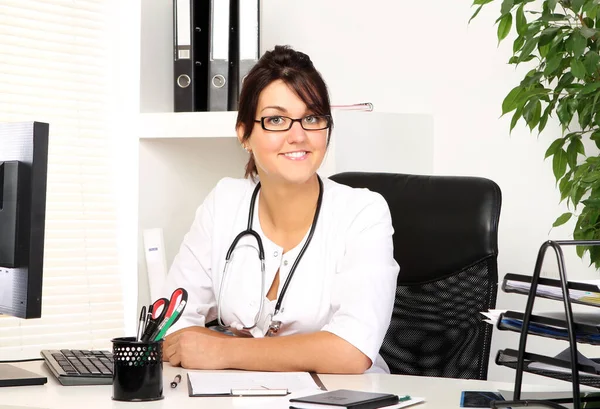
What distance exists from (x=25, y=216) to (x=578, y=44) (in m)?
1.26

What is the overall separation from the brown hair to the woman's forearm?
555 millimetres

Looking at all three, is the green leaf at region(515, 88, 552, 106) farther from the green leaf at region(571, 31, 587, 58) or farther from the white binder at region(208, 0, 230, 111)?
the white binder at region(208, 0, 230, 111)

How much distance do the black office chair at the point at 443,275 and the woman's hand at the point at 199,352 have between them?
501 millimetres

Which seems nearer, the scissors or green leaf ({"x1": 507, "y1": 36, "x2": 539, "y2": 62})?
the scissors

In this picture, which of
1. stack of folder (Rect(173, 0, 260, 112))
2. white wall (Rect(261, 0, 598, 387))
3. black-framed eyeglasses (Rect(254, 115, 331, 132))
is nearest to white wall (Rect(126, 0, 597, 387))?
white wall (Rect(261, 0, 598, 387))

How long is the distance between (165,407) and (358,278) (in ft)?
2.03

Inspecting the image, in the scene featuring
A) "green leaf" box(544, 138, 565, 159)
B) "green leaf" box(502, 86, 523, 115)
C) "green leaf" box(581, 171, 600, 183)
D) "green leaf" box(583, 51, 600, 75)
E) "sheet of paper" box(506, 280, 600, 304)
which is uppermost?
"green leaf" box(583, 51, 600, 75)

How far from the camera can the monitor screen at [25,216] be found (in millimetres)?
1378

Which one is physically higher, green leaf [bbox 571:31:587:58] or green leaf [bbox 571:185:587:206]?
green leaf [bbox 571:31:587:58]

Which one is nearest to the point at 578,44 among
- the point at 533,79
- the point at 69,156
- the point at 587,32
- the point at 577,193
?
the point at 587,32

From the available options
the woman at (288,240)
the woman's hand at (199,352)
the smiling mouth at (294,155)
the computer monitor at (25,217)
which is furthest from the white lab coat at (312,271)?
the computer monitor at (25,217)

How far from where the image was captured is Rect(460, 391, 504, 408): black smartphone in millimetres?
1124

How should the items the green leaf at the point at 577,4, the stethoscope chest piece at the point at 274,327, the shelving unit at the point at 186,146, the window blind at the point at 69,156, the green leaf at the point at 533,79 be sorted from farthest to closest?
the window blind at the point at 69,156, the shelving unit at the point at 186,146, the green leaf at the point at 533,79, the green leaf at the point at 577,4, the stethoscope chest piece at the point at 274,327

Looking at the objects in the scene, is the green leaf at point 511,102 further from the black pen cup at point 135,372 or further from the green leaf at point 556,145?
the black pen cup at point 135,372
